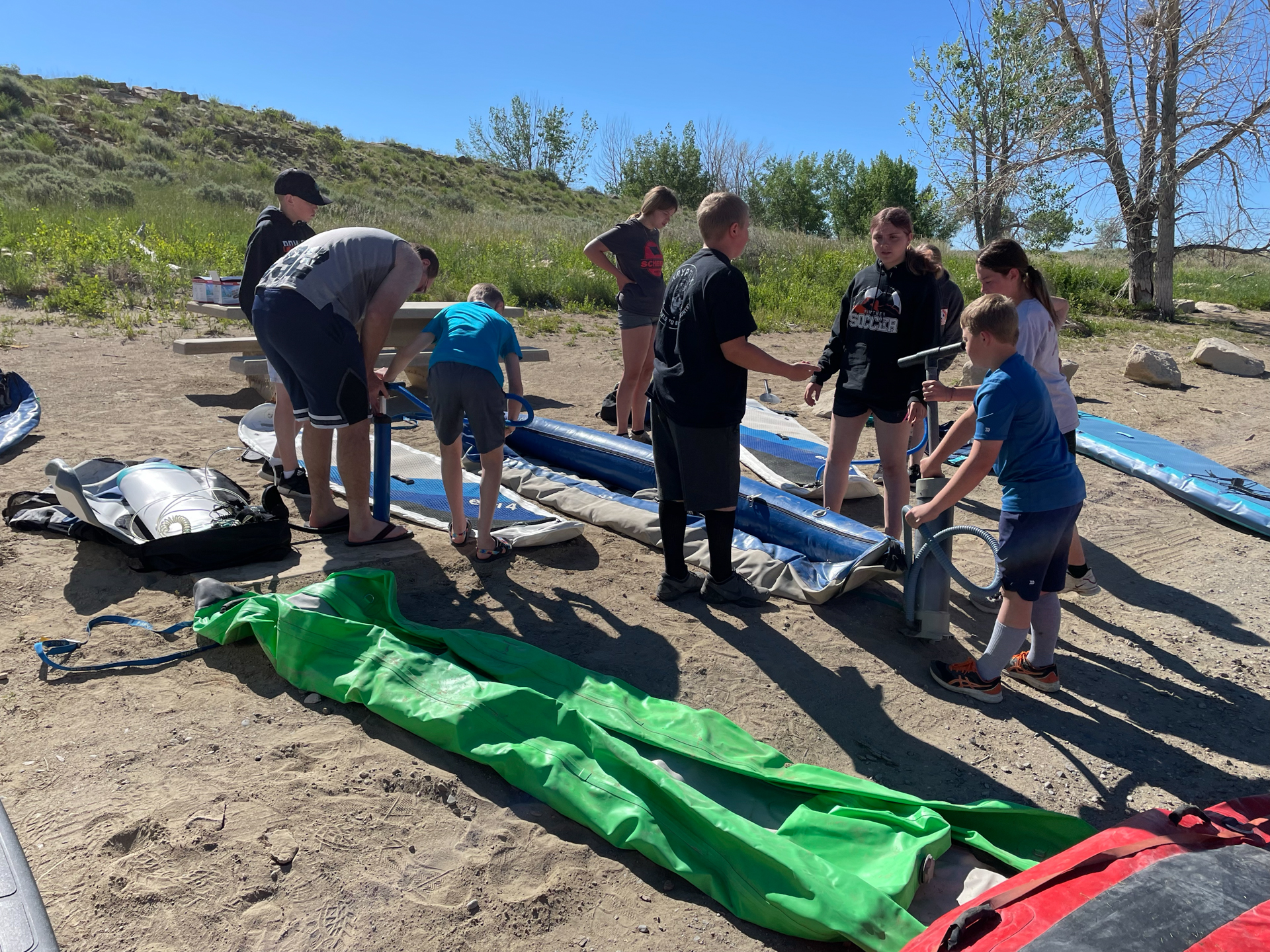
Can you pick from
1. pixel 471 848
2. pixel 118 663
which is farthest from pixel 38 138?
pixel 471 848

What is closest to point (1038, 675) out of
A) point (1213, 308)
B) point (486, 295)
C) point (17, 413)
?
point (486, 295)

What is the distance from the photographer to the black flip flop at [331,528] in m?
4.54

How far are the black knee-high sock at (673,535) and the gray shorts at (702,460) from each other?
0.11 m

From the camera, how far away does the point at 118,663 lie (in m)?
3.14

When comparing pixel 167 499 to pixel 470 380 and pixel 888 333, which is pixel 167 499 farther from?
pixel 888 333

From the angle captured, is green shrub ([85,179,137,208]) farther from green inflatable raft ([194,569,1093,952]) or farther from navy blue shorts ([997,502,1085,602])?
navy blue shorts ([997,502,1085,602])

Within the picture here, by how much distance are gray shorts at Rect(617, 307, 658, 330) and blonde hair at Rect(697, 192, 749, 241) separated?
8.27 ft

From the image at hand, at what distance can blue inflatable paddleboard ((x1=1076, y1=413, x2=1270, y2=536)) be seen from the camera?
568cm

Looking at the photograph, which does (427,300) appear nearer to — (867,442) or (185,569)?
(867,442)

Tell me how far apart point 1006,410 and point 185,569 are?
12.0 feet

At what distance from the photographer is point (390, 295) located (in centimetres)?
404

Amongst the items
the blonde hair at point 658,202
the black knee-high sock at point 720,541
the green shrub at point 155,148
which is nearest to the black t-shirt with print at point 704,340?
the black knee-high sock at point 720,541

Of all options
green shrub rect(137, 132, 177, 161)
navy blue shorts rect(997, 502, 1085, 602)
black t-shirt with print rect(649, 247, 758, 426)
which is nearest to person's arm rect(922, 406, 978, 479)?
navy blue shorts rect(997, 502, 1085, 602)

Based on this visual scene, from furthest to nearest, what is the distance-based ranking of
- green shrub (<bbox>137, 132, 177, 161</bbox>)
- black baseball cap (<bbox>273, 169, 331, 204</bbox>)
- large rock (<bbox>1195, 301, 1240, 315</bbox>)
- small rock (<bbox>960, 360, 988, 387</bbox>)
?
green shrub (<bbox>137, 132, 177, 161</bbox>) → large rock (<bbox>1195, 301, 1240, 315</bbox>) → small rock (<bbox>960, 360, 988, 387</bbox>) → black baseball cap (<bbox>273, 169, 331, 204</bbox>)
